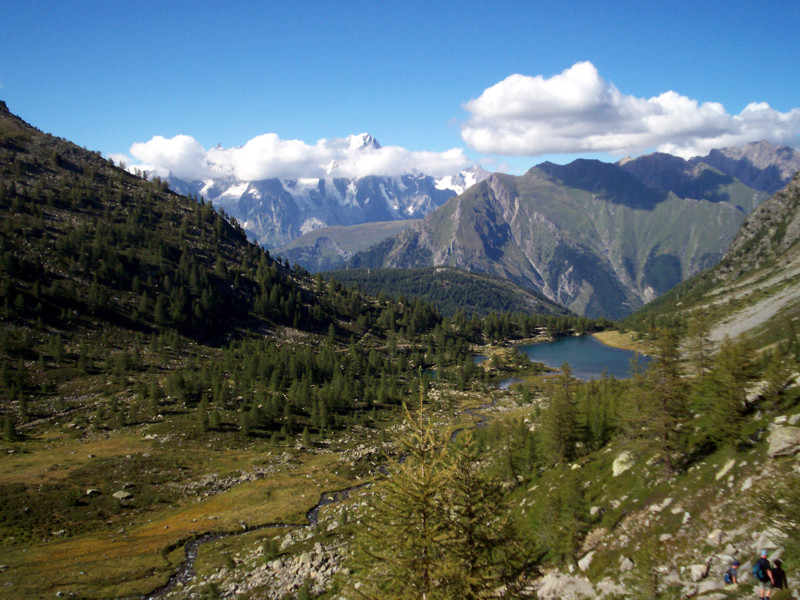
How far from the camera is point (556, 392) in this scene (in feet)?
182

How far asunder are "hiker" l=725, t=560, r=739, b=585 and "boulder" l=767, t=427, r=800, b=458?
32.6 ft

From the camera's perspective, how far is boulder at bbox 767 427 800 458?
1037 inches

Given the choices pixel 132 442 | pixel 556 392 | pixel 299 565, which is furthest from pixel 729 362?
pixel 132 442

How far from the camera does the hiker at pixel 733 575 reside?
804 inches

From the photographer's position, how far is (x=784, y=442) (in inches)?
1057

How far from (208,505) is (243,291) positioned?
472ft

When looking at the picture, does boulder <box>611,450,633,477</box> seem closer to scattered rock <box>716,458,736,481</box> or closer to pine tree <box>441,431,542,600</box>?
scattered rock <box>716,458,736,481</box>

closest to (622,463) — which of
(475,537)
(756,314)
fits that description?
(475,537)

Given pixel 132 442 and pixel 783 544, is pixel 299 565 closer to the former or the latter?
pixel 783 544

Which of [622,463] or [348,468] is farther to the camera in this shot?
[348,468]

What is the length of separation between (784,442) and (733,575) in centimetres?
1129

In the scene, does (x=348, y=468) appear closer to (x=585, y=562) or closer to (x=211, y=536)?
(x=211, y=536)

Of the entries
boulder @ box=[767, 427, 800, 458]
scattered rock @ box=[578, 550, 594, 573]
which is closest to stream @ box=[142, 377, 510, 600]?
scattered rock @ box=[578, 550, 594, 573]

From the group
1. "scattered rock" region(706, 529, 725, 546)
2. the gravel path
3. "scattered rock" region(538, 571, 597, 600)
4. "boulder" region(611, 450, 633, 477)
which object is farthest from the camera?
Result: the gravel path
